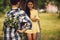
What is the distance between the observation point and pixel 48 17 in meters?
2.59

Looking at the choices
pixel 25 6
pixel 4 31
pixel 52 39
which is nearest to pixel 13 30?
pixel 4 31

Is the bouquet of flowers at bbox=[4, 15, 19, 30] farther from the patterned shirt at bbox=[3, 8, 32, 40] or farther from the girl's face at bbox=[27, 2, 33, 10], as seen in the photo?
the girl's face at bbox=[27, 2, 33, 10]

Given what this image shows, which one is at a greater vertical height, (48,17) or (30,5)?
(30,5)

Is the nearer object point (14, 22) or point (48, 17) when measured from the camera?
point (14, 22)

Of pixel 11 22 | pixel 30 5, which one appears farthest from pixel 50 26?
pixel 11 22

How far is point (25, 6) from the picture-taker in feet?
8.25

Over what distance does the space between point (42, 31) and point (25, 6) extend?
350 mm

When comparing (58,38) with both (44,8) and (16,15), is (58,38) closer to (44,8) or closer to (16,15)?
(44,8)

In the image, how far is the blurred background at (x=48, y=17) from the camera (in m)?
2.55

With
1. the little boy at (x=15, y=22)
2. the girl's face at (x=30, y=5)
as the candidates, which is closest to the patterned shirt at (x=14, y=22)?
the little boy at (x=15, y=22)

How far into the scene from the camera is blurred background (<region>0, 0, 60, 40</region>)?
255 cm

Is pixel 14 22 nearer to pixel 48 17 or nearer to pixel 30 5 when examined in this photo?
pixel 30 5

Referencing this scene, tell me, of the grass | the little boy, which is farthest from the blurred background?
the little boy

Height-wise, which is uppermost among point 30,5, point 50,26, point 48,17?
point 30,5
